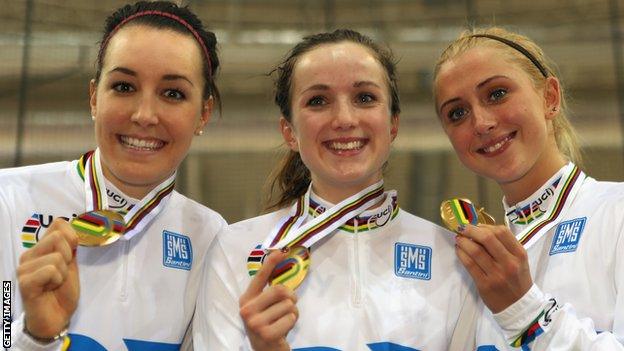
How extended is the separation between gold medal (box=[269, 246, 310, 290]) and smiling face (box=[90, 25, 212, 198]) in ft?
1.57

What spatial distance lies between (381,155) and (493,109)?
14.7 inches

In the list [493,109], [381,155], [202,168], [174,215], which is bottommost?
[202,168]

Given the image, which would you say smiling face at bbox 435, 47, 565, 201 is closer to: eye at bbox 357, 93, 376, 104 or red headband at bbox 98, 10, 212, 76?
eye at bbox 357, 93, 376, 104

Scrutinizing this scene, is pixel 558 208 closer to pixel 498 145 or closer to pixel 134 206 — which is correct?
pixel 498 145

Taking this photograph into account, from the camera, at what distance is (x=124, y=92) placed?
7.13ft

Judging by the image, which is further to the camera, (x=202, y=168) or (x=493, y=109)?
(x=202, y=168)

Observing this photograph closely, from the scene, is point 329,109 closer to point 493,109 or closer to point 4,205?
point 493,109

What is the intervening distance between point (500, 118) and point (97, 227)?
3.80 ft

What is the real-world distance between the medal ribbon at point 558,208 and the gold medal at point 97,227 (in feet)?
3.61

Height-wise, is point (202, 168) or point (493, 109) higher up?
point (493, 109)

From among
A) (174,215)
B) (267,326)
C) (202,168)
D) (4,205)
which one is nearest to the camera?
(267,326)

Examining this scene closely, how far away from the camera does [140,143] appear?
7.07 feet

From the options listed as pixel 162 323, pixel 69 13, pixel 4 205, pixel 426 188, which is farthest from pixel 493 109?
pixel 69 13

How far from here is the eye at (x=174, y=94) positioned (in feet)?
7.23
